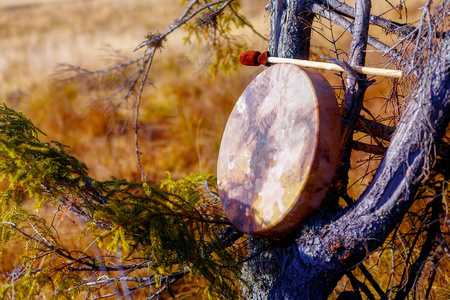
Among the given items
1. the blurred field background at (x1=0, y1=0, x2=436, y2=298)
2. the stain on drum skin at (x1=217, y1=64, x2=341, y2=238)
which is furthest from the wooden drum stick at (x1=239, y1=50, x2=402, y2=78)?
the blurred field background at (x1=0, y1=0, x2=436, y2=298)

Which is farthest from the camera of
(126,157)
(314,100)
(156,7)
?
(156,7)

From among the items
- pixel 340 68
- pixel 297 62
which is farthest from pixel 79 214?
pixel 340 68

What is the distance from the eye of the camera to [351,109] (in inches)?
69.9

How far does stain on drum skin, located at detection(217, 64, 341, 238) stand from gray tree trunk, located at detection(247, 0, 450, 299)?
0.14 meters

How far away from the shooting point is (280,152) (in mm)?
1845

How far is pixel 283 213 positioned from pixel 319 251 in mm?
242

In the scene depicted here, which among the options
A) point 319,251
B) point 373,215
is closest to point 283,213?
point 319,251

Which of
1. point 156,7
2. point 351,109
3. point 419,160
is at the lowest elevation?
point 419,160

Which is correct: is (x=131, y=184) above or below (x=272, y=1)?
below

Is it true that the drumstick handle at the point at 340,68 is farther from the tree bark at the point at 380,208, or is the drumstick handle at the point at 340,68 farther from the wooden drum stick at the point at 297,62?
the tree bark at the point at 380,208

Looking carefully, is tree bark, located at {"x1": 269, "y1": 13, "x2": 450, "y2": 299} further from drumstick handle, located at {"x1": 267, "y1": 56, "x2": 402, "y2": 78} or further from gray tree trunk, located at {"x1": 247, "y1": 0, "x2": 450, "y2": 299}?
drumstick handle, located at {"x1": 267, "y1": 56, "x2": 402, "y2": 78}

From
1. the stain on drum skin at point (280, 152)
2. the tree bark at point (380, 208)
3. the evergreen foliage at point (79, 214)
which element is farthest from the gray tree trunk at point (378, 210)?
the evergreen foliage at point (79, 214)

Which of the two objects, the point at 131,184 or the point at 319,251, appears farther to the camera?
the point at 131,184

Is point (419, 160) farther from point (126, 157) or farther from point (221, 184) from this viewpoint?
point (126, 157)
